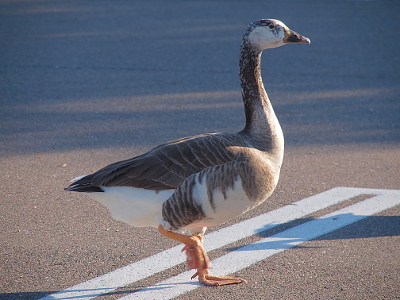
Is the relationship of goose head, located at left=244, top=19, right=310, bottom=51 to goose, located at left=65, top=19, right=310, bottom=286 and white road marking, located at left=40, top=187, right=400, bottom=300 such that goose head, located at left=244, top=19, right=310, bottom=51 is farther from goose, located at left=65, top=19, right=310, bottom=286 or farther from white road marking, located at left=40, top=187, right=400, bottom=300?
white road marking, located at left=40, top=187, right=400, bottom=300

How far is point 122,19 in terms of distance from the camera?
12383mm

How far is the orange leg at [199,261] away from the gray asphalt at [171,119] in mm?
70

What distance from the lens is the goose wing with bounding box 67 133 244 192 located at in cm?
325

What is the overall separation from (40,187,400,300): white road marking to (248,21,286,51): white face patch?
4.51 ft

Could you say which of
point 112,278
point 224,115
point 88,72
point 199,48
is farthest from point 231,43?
point 112,278

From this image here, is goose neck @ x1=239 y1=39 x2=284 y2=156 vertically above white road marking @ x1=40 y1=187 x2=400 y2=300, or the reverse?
goose neck @ x1=239 y1=39 x2=284 y2=156

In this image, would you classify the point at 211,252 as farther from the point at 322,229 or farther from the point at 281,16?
the point at 281,16

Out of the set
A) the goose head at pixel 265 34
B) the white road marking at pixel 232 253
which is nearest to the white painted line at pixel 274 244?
the white road marking at pixel 232 253

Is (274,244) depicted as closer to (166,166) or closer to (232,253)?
(232,253)

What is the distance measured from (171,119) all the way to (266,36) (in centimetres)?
306

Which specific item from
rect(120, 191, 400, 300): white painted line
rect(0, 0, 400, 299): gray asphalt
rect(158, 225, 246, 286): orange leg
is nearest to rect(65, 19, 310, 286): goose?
rect(158, 225, 246, 286): orange leg

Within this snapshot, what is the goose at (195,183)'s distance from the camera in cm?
319

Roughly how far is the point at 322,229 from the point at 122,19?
31.1ft

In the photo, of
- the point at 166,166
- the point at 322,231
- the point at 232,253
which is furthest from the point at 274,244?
the point at 166,166
